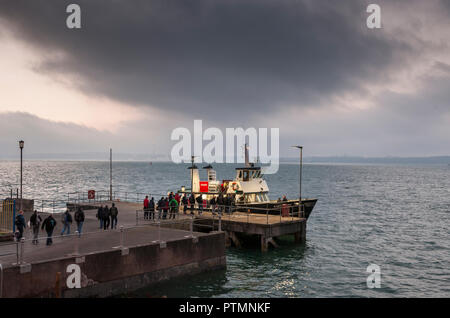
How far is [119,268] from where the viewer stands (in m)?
17.4

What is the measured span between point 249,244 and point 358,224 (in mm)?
20092

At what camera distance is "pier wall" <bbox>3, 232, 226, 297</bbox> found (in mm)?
14477

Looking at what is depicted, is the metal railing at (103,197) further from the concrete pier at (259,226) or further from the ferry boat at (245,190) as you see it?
the concrete pier at (259,226)

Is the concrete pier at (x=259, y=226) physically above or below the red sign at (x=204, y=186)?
below

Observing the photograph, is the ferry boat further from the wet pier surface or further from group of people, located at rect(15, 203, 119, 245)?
group of people, located at rect(15, 203, 119, 245)

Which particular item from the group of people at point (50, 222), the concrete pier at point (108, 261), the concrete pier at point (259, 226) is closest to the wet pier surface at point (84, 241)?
the concrete pier at point (108, 261)

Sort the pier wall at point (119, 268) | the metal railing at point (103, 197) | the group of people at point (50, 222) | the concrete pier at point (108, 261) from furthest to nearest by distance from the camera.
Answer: the metal railing at point (103, 197)
the group of people at point (50, 222)
the concrete pier at point (108, 261)
the pier wall at point (119, 268)

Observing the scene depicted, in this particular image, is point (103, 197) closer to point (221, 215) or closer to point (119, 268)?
point (221, 215)

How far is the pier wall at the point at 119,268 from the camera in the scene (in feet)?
47.5

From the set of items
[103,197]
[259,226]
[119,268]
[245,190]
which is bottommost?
[103,197]

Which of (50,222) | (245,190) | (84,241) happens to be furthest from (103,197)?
(50,222)

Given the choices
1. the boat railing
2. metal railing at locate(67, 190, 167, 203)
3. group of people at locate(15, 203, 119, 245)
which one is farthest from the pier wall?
metal railing at locate(67, 190, 167, 203)
